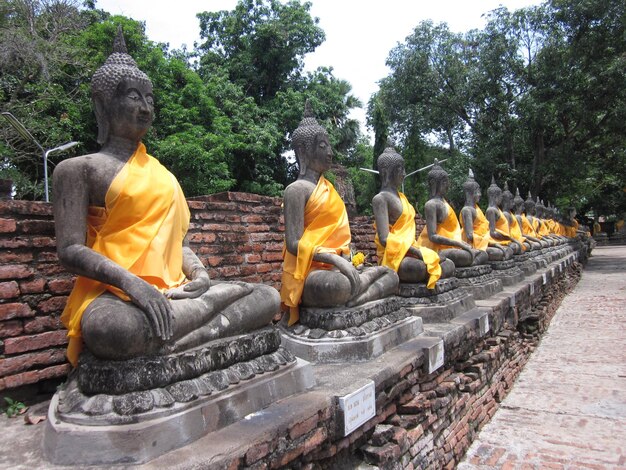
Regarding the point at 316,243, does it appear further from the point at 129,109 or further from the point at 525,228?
the point at 525,228

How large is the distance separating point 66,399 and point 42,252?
1223mm

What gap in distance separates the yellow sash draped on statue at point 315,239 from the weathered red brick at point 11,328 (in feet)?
5.57

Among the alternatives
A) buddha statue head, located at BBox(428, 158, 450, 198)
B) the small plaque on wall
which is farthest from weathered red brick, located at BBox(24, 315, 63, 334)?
buddha statue head, located at BBox(428, 158, 450, 198)

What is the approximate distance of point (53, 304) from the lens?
3.15m

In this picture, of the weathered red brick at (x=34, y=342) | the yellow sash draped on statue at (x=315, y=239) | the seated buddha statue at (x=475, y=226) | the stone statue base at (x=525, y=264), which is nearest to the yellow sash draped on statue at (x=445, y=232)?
the seated buddha statue at (x=475, y=226)

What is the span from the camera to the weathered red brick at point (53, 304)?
3.10 m

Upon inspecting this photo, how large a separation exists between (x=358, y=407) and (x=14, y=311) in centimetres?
202

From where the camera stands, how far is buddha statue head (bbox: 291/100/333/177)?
3.93m

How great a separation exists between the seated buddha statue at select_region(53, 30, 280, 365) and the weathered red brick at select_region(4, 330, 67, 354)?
1.98ft

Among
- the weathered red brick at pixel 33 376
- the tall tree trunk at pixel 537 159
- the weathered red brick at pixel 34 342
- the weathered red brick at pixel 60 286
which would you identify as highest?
the tall tree trunk at pixel 537 159

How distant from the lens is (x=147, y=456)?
6.55ft

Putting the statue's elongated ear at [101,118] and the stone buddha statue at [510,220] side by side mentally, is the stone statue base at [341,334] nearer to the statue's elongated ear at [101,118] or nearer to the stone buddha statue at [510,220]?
the statue's elongated ear at [101,118]

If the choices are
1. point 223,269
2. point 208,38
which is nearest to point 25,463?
point 223,269

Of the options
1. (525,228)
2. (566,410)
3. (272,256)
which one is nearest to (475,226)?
(566,410)
